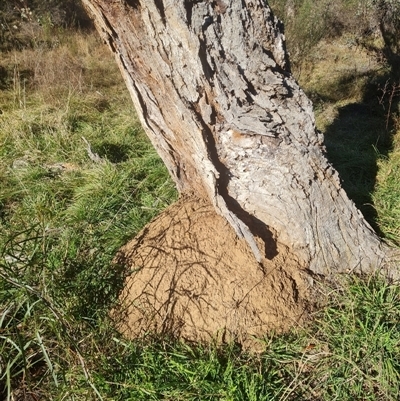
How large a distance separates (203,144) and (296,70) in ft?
17.0

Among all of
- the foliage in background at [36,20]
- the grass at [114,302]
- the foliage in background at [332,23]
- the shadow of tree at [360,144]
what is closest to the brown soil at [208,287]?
the grass at [114,302]

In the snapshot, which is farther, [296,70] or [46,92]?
[296,70]

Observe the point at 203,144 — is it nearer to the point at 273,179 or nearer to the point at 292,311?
the point at 273,179

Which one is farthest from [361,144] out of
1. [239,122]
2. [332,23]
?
[332,23]

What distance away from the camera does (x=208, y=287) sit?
215 centimetres

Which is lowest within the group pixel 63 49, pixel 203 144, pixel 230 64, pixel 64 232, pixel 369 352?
pixel 369 352

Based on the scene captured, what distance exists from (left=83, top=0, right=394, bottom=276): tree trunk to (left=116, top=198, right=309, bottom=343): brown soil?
130mm

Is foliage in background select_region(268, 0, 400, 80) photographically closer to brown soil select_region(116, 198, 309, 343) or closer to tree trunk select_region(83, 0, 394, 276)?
tree trunk select_region(83, 0, 394, 276)

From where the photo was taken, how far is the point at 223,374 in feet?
6.23

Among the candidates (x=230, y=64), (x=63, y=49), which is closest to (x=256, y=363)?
(x=230, y=64)

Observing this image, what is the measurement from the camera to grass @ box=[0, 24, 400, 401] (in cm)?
182

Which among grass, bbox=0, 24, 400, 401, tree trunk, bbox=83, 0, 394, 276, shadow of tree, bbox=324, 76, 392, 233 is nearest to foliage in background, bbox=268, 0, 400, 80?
shadow of tree, bbox=324, 76, 392, 233

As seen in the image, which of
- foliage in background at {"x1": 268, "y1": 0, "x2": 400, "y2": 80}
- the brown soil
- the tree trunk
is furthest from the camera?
foliage in background at {"x1": 268, "y1": 0, "x2": 400, "y2": 80}

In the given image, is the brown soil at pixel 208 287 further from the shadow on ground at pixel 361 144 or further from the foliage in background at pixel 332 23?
the foliage in background at pixel 332 23
